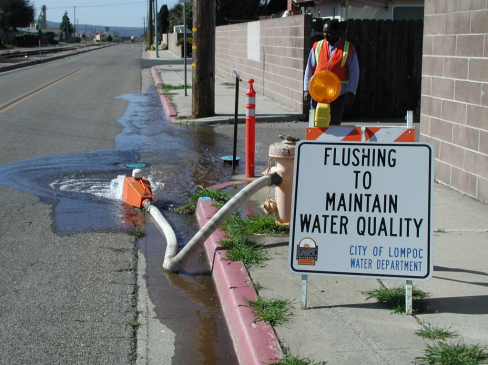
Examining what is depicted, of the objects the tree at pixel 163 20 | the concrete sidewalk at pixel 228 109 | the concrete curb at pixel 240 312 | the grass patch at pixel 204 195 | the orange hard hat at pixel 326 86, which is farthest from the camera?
the tree at pixel 163 20

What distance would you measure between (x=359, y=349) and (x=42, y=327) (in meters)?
2.10

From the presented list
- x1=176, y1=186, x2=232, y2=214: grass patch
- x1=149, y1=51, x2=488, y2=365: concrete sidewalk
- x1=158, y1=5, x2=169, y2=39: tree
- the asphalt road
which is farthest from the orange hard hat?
x1=158, y1=5, x2=169, y2=39: tree

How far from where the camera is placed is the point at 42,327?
4.12 metres

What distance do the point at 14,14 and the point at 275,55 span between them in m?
91.4

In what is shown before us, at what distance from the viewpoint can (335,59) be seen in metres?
7.48

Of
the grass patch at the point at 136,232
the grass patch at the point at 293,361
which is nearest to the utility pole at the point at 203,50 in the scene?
the grass patch at the point at 136,232

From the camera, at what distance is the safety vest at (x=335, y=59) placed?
748 centimetres

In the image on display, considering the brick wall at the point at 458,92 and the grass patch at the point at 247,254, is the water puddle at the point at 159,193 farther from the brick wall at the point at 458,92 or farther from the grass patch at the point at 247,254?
the brick wall at the point at 458,92

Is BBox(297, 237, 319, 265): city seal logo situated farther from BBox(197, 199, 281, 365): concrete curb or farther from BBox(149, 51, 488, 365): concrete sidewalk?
BBox(197, 199, 281, 365): concrete curb

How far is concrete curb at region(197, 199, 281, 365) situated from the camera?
3.52m

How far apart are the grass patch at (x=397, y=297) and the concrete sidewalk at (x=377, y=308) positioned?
2.2 inches

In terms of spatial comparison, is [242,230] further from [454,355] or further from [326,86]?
[454,355]

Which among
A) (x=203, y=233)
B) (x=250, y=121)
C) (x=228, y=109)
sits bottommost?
(x=203, y=233)

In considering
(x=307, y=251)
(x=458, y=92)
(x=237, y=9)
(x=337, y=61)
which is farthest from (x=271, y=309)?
(x=237, y=9)
